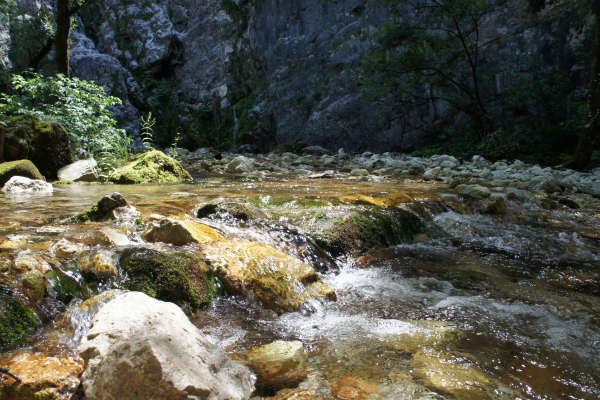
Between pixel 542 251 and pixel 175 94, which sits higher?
pixel 175 94

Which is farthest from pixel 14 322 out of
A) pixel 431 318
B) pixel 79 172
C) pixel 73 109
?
pixel 73 109

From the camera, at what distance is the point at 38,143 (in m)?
5.86

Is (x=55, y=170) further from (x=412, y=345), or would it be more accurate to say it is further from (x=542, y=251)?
(x=542, y=251)

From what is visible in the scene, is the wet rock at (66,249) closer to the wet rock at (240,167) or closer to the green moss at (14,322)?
the green moss at (14,322)

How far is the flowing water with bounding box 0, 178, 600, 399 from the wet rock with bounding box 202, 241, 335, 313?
70mm

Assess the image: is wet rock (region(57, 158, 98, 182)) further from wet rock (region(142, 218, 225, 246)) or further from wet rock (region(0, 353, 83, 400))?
wet rock (region(0, 353, 83, 400))

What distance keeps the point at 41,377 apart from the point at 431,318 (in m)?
1.82

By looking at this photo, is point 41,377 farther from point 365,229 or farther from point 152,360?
point 365,229

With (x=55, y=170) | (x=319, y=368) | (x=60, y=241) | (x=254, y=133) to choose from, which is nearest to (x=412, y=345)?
(x=319, y=368)

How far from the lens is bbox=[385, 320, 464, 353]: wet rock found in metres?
1.68

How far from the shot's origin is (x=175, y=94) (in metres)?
21.4

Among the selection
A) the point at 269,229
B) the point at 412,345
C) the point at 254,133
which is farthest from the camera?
the point at 254,133

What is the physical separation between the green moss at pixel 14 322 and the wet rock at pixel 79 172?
517 centimetres

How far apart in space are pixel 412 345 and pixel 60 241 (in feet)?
6.86
